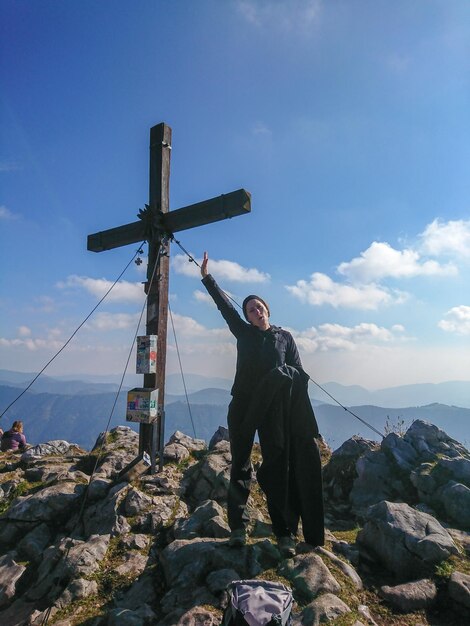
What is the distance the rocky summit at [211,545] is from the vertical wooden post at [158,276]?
0.73m

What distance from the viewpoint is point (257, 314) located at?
20.4 feet

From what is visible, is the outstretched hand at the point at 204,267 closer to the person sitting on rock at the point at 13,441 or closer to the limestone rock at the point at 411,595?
the limestone rock at the point at 411,595

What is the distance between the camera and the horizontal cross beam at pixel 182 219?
7815mm

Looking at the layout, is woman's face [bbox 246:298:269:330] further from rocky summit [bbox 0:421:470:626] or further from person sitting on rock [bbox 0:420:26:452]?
person sitting on rock [bbox 0:420:26:452]

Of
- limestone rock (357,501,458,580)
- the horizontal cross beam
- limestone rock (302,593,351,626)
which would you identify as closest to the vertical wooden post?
the horizontal cross beam

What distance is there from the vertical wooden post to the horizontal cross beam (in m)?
0.33

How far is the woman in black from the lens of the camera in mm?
5586

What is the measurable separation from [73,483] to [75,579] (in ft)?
10.3

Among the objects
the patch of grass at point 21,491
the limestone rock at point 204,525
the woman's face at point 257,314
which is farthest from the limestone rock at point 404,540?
the patch of grass at point 21,491

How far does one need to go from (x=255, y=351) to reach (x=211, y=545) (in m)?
2.88

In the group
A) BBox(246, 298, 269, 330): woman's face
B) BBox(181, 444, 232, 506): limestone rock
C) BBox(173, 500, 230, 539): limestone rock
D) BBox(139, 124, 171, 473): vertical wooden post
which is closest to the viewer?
BBox(173, 500, 230, 539): limestone rock

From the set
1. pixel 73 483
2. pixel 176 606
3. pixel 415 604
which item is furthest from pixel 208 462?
pixel 415 604

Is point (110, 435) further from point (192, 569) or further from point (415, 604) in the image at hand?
point (415, 604)

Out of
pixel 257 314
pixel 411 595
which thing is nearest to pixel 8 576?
pixel 257 314
